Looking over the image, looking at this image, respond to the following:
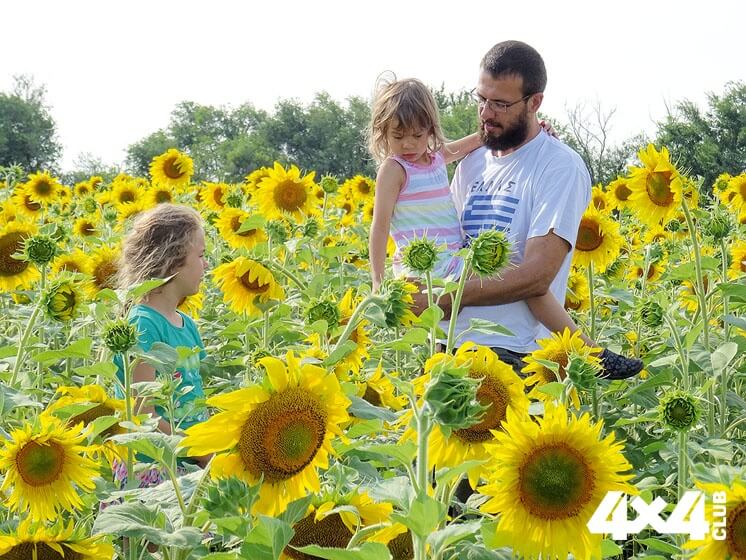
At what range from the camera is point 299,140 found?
145 ft

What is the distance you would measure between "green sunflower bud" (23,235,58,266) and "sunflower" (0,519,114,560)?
5.04ft

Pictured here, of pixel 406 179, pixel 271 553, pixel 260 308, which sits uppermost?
pixel 406 179

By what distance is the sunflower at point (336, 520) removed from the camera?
4.38 feet

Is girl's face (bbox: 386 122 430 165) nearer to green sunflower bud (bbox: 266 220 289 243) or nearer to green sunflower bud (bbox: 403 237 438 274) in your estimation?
green sunflower bud (bbox: 266 220 289 243)

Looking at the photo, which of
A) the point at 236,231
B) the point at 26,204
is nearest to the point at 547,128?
the point at 236,231

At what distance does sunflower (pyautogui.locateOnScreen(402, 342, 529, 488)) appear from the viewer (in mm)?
1458

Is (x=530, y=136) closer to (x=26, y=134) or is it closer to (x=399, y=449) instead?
(x=399, y=449)

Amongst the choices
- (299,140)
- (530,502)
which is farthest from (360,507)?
(299,140)

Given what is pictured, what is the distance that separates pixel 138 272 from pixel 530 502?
1.74 meters

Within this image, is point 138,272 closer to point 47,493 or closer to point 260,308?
point 260,308

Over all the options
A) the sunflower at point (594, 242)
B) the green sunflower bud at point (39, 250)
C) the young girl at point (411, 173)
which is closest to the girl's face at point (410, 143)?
the young girl at point (411, 173)

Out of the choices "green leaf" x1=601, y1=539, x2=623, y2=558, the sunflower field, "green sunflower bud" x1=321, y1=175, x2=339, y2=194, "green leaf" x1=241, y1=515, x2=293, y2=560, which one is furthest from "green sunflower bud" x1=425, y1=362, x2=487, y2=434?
"green sunflower bud" x1=321, y1=175, x2=339, y2=194

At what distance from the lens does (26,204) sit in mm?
6836

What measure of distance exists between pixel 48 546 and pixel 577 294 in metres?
2.88
